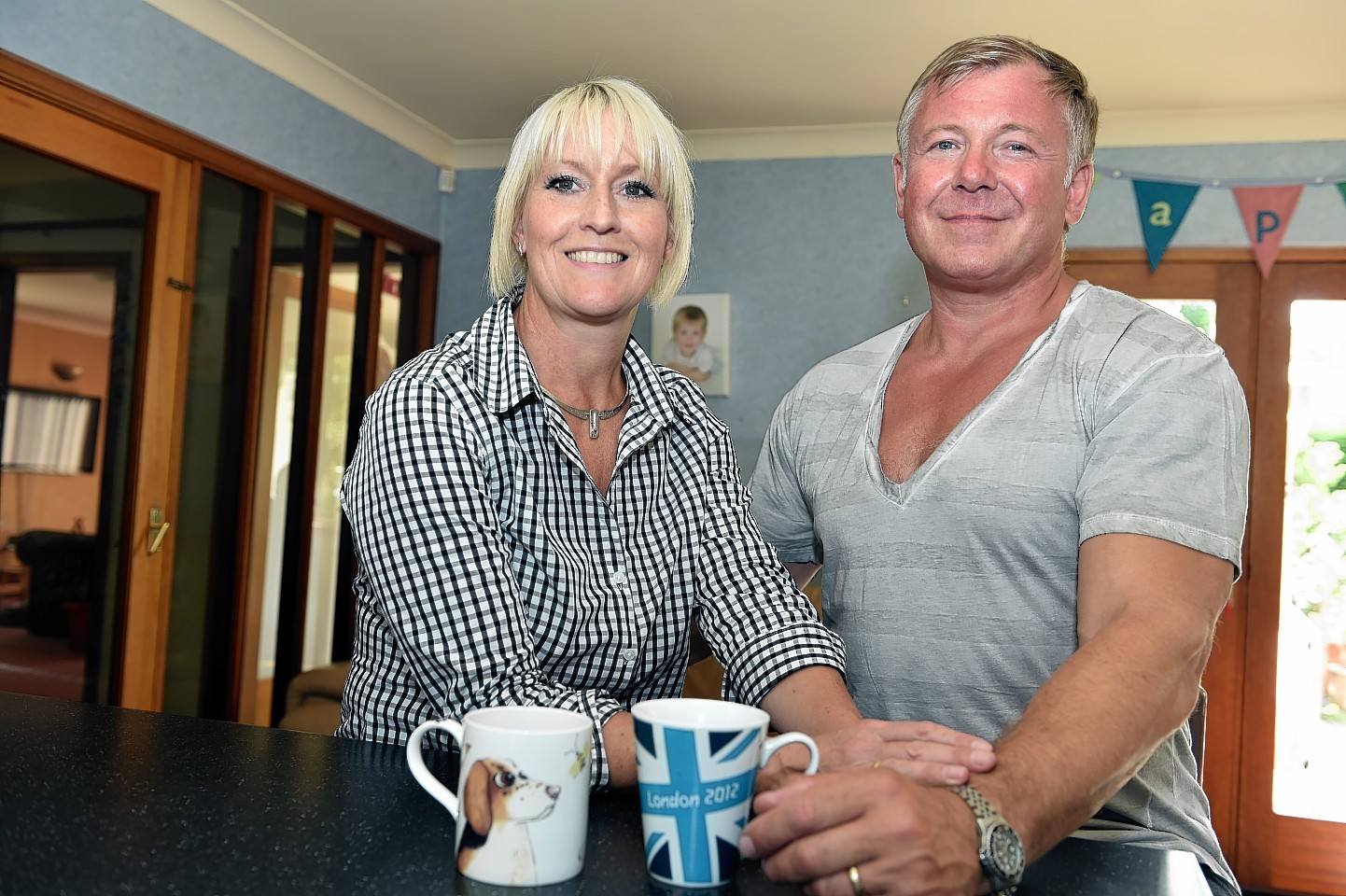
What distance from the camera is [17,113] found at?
2.81 m

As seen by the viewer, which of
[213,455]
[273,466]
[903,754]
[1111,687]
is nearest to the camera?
[903,754]

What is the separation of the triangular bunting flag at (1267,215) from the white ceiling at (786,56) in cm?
20

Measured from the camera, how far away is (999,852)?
678 millimetres

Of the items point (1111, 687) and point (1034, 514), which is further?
point (1034, 514)

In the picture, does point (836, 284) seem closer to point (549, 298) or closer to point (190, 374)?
point (190, 374)

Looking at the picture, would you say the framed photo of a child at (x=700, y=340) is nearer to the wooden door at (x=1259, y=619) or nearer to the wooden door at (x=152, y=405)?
the wooden door at (x=1259, y=619)

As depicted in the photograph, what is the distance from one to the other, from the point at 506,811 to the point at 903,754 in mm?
309

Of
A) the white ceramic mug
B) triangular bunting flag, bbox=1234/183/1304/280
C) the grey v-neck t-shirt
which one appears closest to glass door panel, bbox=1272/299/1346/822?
triangular bunting flag, bbox=1234/183/1304/280

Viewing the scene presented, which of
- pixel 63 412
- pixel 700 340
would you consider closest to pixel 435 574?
pixel 63 412

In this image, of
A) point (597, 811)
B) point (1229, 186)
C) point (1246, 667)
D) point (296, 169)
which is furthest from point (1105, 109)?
point (597, 811)

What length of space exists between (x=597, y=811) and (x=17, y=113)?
9.17 ft

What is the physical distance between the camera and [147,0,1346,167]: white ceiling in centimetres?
331

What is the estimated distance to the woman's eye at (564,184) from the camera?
1255mm

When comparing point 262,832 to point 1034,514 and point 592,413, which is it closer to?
point 592,413
